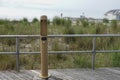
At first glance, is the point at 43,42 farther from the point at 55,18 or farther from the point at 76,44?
the point at 55,18

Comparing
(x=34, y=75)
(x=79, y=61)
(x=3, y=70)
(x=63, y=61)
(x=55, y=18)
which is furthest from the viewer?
(x=55, y=18)

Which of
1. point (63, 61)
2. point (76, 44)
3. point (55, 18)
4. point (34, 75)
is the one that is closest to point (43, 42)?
point (34, 75)

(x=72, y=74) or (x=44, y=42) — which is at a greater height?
(x=44, y=42)

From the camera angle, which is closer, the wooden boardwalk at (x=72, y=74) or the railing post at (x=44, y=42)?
the railing post at (x=44, y=42)

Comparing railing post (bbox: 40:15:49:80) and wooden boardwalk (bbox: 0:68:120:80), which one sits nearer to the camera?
railing post (bbox: 40:15:49:80)

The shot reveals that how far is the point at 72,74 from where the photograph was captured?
723 cm

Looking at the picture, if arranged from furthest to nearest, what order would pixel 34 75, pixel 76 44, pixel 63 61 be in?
1. pixel 76 44
2. pixel 63 61
3. pixel 34 75

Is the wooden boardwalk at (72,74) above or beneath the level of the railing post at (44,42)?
beneath

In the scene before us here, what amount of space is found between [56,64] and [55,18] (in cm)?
1211

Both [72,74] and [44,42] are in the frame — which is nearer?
[44,42]

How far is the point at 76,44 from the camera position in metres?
10.5

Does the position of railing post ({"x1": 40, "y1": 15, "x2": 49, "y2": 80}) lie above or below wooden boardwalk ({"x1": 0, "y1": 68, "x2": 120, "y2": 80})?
above

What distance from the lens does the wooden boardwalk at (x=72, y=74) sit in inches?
271

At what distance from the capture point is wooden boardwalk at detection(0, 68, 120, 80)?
6.87 metres
